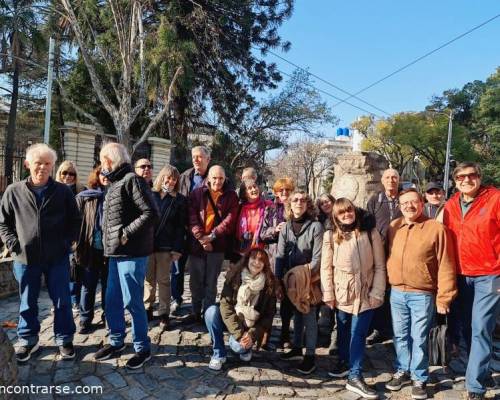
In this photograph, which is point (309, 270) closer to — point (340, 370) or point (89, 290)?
point (340, 370)

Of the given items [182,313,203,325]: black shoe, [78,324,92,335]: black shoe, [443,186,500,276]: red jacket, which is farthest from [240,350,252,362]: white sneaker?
[443,186,500,276]: red jacket

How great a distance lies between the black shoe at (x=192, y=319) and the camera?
4402 millimetres

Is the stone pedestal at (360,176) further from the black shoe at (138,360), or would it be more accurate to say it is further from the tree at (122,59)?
the tree at (122,59)

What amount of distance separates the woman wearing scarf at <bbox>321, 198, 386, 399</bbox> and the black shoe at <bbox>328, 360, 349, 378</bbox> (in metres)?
0.09

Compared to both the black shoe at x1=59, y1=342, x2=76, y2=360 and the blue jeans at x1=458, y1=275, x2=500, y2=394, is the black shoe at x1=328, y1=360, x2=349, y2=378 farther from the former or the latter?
the black shoe at x1=59, y1=342, x2=76, y2=360

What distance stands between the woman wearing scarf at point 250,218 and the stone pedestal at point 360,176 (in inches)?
81.8

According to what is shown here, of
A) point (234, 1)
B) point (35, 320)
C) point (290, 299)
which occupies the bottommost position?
point (35, 320)

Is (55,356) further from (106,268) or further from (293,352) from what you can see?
(293,352)

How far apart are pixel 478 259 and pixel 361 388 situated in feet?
4.54

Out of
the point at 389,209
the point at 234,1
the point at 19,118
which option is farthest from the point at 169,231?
the point at 19,118

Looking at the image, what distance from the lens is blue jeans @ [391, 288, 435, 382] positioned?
320cm

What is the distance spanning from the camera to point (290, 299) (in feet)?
11.6

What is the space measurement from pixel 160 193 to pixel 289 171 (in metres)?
34.3

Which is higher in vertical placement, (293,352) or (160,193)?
(160,193)
